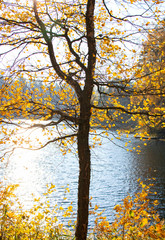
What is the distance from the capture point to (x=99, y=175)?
20.2m

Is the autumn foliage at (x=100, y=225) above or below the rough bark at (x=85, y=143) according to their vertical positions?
below

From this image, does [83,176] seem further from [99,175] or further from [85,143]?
[99,175]

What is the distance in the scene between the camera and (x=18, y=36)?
6.53 m

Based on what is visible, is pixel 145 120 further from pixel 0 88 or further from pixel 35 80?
pixel 0 88

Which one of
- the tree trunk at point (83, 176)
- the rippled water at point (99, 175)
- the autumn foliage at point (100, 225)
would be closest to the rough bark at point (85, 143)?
the tree trunk at point (83, 176)

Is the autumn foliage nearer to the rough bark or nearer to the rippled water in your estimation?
the rough bark

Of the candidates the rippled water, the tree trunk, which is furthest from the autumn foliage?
the rippled water

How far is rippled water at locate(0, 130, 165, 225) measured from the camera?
1512 cm

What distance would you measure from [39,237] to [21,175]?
14.8m

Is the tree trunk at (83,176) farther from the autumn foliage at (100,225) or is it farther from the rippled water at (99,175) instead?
the rippled water at (99,175)

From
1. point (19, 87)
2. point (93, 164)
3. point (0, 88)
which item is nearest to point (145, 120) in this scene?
point (19, 87)

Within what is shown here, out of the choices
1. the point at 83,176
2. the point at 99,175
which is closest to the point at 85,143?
the point at 83,176

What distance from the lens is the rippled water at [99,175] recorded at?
15117 mm

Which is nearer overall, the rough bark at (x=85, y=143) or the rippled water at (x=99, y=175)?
the rough bark at (x=85, y=143)
